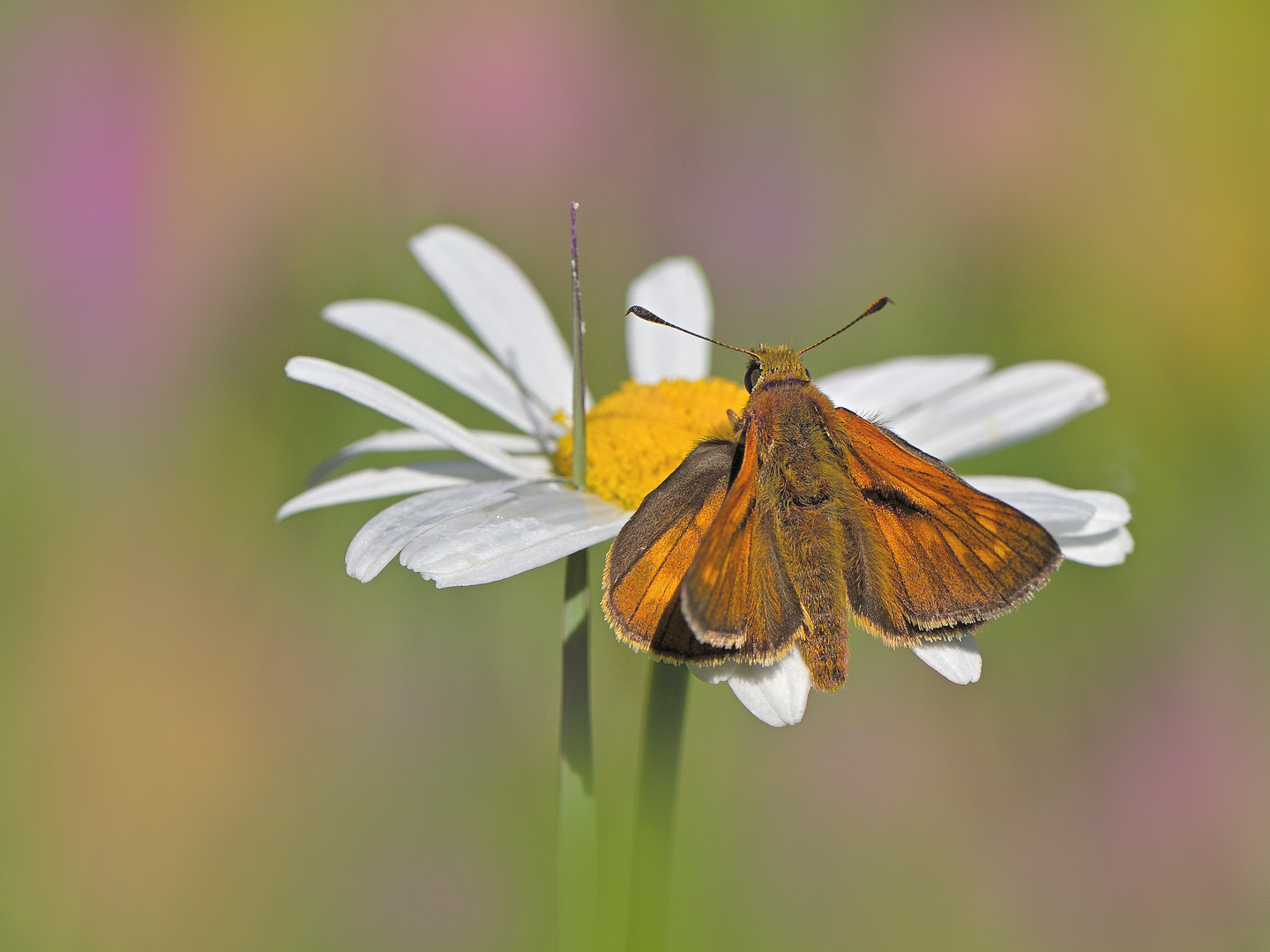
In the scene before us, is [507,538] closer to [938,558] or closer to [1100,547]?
[938,558]

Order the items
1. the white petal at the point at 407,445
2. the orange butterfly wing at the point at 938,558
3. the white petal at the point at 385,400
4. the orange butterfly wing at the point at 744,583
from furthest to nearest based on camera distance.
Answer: the white petal at the point at 407,445 → the white petal at the point at 385,400 → the orange butterfly wing at the point at 938,558 → the orange butterfly wing at the point at 744,583

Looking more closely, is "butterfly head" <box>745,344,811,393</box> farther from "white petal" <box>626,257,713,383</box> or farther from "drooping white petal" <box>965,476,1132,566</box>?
"white petal" <box>626,257,713,383</box>

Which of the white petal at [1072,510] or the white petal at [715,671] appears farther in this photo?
the white petal at [1072,510]

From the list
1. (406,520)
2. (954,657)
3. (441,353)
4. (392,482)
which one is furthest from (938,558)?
(441,353)

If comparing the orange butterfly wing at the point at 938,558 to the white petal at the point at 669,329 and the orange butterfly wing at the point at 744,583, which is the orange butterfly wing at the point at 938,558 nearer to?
the orange butterfly wing at the point at 744,583

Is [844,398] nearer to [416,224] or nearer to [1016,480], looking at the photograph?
[1016,480]

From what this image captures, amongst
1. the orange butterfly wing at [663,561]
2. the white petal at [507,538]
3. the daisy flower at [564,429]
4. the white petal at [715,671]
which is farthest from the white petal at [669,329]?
the white petal at [715,671]

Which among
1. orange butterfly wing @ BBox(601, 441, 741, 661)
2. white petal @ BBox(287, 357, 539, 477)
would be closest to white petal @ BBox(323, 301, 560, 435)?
white petal @ BBox(287, 357, 539, 477)
